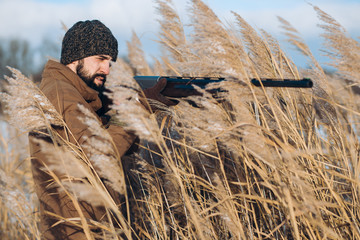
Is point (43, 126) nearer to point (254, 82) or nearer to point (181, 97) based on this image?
point (181, 97)

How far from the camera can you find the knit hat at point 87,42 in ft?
7.78

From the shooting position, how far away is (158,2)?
302 cm

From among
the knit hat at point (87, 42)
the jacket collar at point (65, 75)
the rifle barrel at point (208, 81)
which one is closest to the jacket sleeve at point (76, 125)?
the jacket collar at point (65, 75)

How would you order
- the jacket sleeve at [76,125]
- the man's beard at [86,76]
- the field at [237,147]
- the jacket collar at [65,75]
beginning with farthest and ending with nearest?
the man's beard at [86,76] → the jacket collar at [65,75] → the jacket sleeve at [76,125] → the field at [237,147]

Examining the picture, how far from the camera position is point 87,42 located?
243cm

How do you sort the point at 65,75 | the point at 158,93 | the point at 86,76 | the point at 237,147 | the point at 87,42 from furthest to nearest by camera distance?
the point at 87,42
the point at 86,76
the point at 65,75
the point at 158,93
the point at 237,147

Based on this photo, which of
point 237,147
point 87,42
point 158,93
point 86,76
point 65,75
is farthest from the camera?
point 87,42

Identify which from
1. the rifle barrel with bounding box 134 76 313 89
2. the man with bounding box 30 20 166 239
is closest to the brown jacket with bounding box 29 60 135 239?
the man with bounding box 30 20 166 239

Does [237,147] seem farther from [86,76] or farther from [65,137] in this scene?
[86,76]

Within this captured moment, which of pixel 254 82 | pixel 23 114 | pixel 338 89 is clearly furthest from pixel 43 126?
pixel 338 89

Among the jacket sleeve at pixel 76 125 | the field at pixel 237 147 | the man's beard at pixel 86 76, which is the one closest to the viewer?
the field at pixel 237 147

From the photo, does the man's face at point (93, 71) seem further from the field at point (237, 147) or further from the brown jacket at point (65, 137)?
the field at point (237, 147)

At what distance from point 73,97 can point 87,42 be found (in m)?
0.74

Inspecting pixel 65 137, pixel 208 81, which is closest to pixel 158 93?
pixel 208 81
